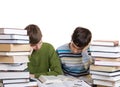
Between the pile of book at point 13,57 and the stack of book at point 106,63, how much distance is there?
489mm

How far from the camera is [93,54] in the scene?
73.5 inches

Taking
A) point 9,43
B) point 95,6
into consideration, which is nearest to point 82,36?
point 9,43

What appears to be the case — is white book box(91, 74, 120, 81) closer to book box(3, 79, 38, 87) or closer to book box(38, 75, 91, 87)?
book box(38, 75, 91, 87)

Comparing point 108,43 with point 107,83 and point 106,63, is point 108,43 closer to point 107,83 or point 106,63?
point 106,63

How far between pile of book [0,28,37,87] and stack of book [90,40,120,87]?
489mm

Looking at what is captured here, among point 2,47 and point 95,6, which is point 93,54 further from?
point 95,6

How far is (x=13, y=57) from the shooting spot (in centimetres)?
156

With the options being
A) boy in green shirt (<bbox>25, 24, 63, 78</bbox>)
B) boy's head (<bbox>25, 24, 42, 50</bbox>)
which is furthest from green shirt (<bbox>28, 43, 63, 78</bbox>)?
boy's head (<bbox>25, 24, 42, 50</bbox>)

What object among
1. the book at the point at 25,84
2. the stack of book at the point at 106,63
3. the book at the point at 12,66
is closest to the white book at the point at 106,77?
the stack of book at the point at 106,63

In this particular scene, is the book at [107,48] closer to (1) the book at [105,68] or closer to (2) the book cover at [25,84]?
(1) the book at [105,68]

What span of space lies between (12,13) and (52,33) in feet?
1.55

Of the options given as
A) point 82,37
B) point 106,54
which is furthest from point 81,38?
point 106,54

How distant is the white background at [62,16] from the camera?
2602mm

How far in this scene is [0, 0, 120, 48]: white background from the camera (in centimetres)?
260
